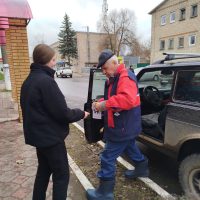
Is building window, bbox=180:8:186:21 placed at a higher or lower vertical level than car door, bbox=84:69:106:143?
higher

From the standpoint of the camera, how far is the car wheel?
2.59 m

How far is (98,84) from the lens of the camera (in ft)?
11.6

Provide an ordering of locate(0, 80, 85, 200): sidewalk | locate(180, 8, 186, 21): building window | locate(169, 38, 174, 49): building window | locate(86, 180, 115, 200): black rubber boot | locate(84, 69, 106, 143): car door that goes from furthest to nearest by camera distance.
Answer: locate(169, 38, 174, 49): building window < locate(180, 8, 186, 21): building window < locate(84, 69, 106, 143): car door < locate(0, 80, 85, 200): sidewalk < locate(86, 180, 115, 200): black rubber boot

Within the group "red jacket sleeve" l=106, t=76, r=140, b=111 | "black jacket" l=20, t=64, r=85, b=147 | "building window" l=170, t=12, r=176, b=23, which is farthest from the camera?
"building window" l=170, t=12, r=176, b=23

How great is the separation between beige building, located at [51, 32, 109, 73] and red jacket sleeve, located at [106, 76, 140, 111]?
1770 inches

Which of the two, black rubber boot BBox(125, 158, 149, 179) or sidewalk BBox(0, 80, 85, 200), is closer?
sidewalk BBox(0, 80, 85, 200)

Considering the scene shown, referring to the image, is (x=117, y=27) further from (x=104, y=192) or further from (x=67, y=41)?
(x=104, y=192)

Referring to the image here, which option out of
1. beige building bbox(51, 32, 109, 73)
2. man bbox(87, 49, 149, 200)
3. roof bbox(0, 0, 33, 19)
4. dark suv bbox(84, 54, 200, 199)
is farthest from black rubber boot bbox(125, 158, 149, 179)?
beige building bbox(51, 32, 109, 73)

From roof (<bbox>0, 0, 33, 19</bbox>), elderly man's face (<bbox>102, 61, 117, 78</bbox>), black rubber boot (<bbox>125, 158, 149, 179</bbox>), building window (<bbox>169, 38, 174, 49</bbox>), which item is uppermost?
building window (<bbox>169, 38, 174, 49</bbox>)

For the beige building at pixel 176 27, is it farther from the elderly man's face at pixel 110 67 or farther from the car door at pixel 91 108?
the elderly man's face at pixel 110 67

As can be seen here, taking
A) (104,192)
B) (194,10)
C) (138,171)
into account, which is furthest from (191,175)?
(194,10)

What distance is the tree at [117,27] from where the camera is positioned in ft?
155

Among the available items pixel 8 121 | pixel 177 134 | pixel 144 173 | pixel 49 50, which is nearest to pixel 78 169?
pixel 144 173

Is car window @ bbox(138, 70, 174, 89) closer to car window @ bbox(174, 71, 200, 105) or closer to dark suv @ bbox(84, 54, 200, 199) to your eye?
dark suv @ bbox(84, 54, 200, 199)
